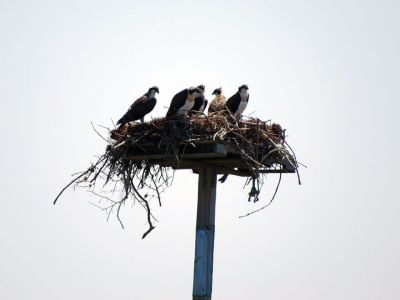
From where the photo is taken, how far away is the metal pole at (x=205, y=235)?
317 inches

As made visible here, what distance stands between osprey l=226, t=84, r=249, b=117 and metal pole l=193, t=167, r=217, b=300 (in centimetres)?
184

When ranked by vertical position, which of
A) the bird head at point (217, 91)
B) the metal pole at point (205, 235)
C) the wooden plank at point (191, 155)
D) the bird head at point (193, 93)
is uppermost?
the bird head at point (217, 91)

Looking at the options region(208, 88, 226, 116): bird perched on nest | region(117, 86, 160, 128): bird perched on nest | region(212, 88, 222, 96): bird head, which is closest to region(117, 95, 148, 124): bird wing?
region(117, 86, 160, 128): bird perched on nest

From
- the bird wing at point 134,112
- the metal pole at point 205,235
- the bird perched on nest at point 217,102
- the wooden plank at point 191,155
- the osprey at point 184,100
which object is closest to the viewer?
the wooden plank at point 191,155

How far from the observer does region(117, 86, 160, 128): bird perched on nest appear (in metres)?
9.73

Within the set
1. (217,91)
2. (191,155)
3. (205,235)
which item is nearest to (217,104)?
(217,91)

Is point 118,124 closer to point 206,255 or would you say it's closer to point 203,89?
point 203,89

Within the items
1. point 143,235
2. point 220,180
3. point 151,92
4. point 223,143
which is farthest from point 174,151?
point 151,92

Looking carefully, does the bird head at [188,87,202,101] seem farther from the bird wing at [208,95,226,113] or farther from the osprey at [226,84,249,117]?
the osprey at [226,84,249,117]

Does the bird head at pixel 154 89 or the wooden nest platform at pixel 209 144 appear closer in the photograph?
the wooden nest platform at pixel 209 144

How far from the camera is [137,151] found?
28.3ft

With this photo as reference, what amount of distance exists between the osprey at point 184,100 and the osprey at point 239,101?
0.57 metres

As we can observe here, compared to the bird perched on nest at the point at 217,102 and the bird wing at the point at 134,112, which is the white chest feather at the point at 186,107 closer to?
the bird perched on nest at the point at 217,102

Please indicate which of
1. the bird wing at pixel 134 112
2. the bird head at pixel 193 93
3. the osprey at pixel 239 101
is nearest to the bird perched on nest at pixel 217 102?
the osprey at pixel 239 101
